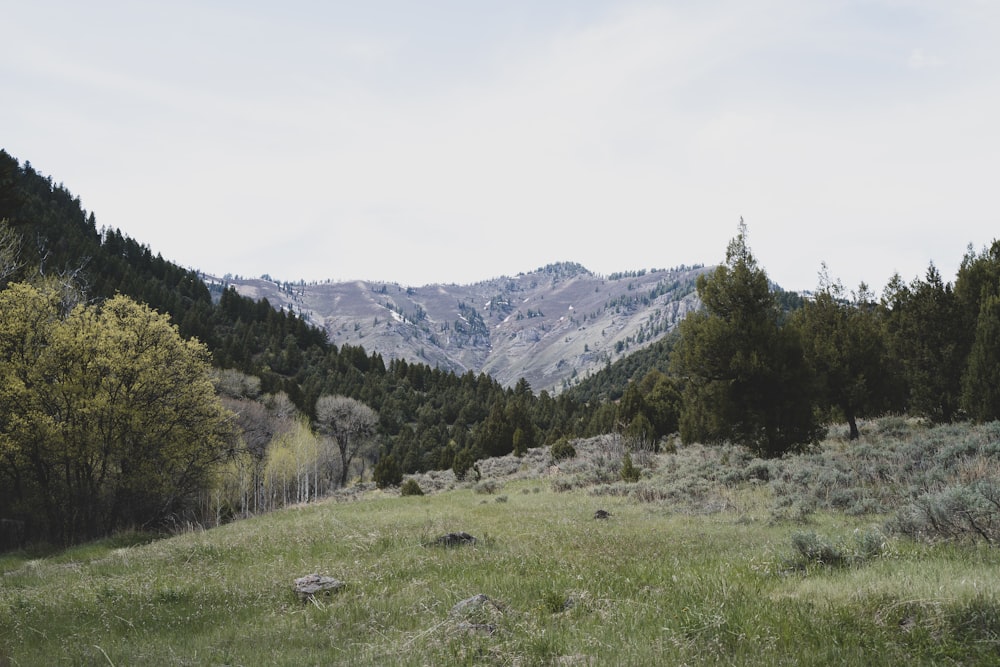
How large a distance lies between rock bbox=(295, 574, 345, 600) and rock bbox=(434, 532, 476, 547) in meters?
3.45

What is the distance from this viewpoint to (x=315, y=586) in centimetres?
799

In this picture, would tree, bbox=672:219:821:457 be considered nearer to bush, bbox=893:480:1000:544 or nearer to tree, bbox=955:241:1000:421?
tree, bbox=955:241:1000:421

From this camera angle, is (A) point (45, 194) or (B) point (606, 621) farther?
(A) point (45, 194)

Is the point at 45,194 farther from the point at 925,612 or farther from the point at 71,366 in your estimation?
the point at 925,612

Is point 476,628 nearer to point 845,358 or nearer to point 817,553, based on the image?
point 817,553

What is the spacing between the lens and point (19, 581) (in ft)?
38.0

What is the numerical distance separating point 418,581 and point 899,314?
94.1 ft

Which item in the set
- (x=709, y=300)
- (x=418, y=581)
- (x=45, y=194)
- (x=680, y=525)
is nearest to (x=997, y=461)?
(x=680, y=525)

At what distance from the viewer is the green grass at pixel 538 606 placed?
4.66 m

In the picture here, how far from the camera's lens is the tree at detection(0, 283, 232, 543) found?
23766 mm

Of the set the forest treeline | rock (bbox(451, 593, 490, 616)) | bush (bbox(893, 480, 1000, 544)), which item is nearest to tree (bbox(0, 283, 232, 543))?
the forest treeline

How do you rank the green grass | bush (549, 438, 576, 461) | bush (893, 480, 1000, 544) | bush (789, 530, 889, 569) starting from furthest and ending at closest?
bush (549, 438, 576, 461)
bush (893, 480, 1000, 544)
bush (789, 530, 889, 569)
the green grass

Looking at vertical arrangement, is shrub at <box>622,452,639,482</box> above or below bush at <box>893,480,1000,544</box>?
below

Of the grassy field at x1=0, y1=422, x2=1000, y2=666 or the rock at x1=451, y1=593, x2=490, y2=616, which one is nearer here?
the grassy field at x1=0, y1=422, x2=1000, y2=666
